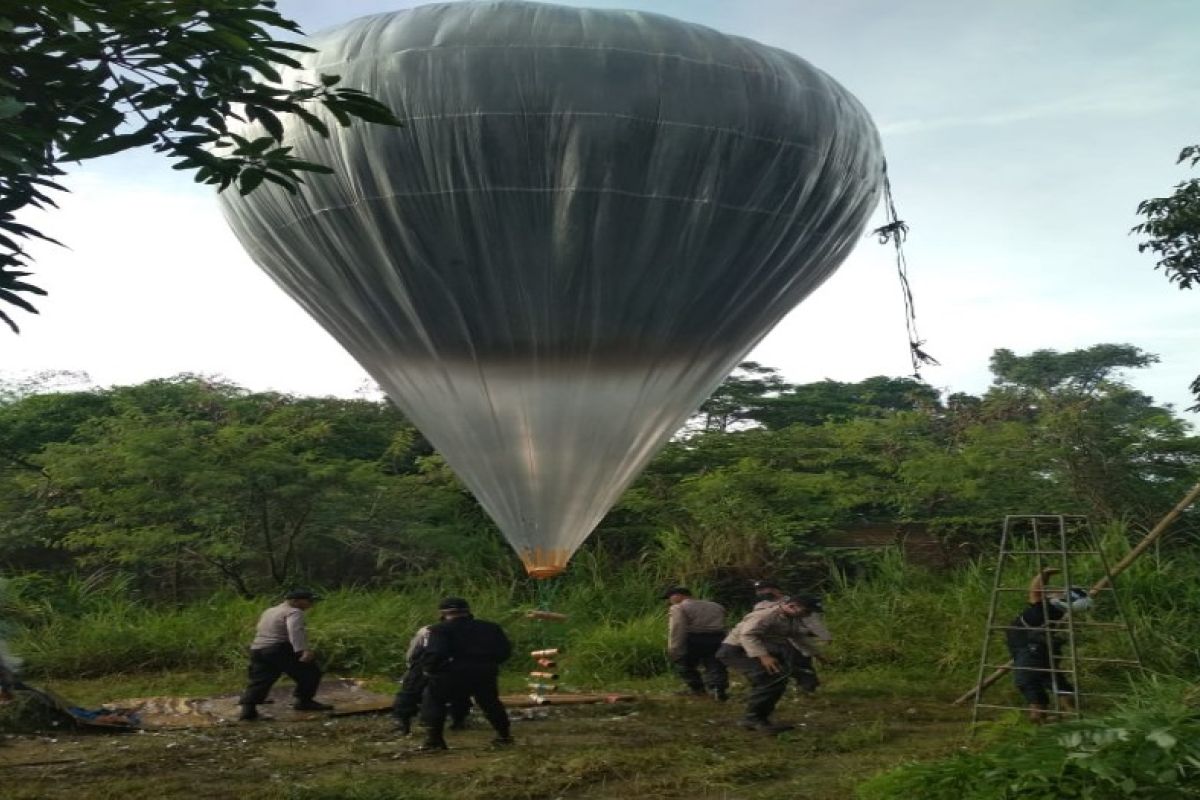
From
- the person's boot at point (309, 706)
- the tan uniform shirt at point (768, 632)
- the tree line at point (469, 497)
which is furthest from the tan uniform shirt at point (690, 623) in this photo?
the tree line at point (469, 497)

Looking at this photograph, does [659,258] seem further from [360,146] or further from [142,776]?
[142,776]

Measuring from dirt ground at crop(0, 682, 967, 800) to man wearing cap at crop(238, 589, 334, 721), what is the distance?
389 mm

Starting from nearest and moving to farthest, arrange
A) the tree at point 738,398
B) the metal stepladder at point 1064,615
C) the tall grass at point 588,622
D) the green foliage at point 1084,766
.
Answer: the green foliage at point 1084,766 < the metal stepladder at point 1064,615 < the tall grass at point 588,622 < the tree at point 738,398

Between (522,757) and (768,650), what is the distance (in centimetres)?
244

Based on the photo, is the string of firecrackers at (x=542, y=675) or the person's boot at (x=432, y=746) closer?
the person's boot at (x=432, y=746)

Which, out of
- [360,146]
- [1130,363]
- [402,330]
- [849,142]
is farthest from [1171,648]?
[1130,363]

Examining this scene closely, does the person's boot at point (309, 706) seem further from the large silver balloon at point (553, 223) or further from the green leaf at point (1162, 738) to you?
the green leaf at point (1162, 738)

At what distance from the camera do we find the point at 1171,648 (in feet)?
37.8

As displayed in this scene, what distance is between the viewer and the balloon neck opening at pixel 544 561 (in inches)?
440

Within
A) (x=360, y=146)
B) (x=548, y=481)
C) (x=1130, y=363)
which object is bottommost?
(x=548, y=481)

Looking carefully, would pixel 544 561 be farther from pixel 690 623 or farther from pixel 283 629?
pixel 283 629

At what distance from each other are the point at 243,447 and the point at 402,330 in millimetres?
8881

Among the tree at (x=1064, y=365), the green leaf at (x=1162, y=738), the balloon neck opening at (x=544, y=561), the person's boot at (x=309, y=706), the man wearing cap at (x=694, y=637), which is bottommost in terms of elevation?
the person's boot at (x=309, y=706)

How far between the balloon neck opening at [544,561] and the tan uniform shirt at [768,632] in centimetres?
179
